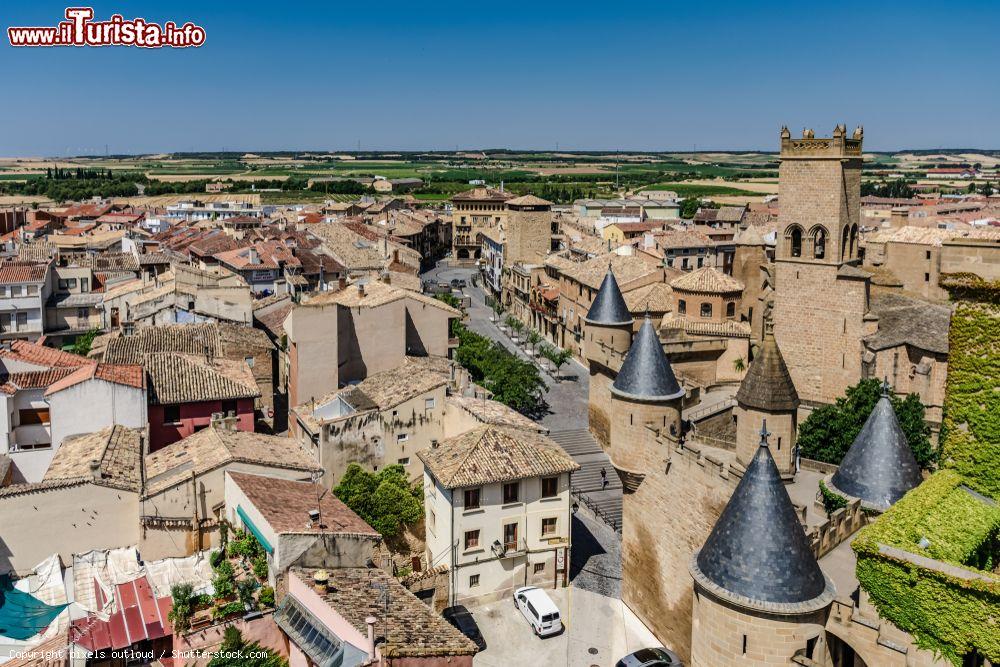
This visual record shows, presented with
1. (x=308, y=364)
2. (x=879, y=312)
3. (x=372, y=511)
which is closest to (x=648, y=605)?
(x=372, y=511)

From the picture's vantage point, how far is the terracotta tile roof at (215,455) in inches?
1024

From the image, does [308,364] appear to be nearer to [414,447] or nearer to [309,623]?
[414,447]

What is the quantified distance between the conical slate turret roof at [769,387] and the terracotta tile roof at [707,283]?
65.6 feet

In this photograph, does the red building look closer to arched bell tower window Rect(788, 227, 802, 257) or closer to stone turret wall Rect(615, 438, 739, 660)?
stone turret wall Rect(615, 438, 739, 660)

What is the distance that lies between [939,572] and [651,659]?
10826 millimetres

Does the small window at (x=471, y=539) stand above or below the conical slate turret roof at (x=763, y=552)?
below

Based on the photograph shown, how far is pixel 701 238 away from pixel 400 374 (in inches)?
1862

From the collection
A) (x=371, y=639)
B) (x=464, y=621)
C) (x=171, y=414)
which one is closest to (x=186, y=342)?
(x=171, y=414)

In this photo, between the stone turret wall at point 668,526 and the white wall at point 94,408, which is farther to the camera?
the white wall at point 94,408

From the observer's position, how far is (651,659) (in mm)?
22656

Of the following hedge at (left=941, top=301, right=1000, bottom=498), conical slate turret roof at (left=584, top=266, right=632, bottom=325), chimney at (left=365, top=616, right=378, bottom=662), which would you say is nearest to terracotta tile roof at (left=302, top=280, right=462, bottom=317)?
conical slate turret roof at (left=584, top=266, right=632, bottom=325)

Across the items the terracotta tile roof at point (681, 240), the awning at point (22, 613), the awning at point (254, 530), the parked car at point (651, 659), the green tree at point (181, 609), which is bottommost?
the parked car at point (651, 659)

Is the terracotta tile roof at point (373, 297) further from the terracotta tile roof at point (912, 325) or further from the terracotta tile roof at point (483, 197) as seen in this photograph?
the terracotta tile roof at point (483, 197)

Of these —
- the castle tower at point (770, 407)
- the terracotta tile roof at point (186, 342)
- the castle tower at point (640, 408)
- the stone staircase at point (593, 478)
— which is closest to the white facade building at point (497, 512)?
the castle tower at point (640, 408)
